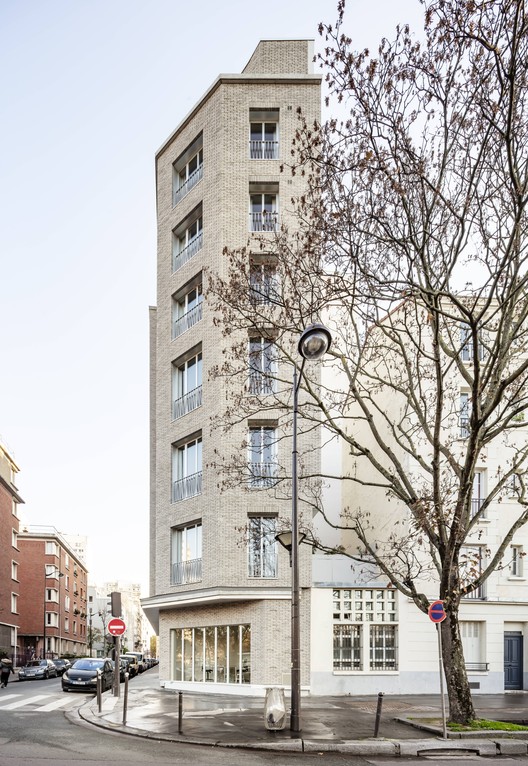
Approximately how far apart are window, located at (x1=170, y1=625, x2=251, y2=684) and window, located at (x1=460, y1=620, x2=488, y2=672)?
799 cm

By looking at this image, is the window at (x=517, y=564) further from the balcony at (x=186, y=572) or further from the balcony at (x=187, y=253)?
the balcony at (x=187, y=253)

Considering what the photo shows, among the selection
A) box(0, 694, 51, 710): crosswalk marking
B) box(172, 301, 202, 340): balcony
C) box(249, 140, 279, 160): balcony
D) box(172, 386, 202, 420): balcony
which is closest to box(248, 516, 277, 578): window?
box(172, 386, 202, 420): balcony

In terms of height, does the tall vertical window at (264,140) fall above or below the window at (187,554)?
above

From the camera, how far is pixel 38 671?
43688 mm

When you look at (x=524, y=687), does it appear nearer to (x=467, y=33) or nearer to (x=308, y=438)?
(x=308, y=438)

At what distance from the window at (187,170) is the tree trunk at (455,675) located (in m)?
20.2

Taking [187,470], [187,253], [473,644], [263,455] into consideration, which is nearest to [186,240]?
[187,253]

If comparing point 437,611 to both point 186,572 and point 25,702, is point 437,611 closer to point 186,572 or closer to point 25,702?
point 25,702

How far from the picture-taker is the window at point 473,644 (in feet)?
90.1

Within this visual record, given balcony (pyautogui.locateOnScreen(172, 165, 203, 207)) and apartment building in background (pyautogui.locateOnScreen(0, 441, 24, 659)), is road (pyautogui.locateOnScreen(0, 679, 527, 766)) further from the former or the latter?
apartment building in background (pyautogui.locateOnScreen(0, 441, 24, 659))

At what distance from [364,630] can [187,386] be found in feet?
36.3

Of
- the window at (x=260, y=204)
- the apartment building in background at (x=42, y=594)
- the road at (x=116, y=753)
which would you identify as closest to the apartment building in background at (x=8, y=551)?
the apartment building in background at (x=42, y=594)

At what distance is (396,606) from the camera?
26812mm

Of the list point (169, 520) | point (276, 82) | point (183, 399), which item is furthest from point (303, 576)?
point (276, 82)
